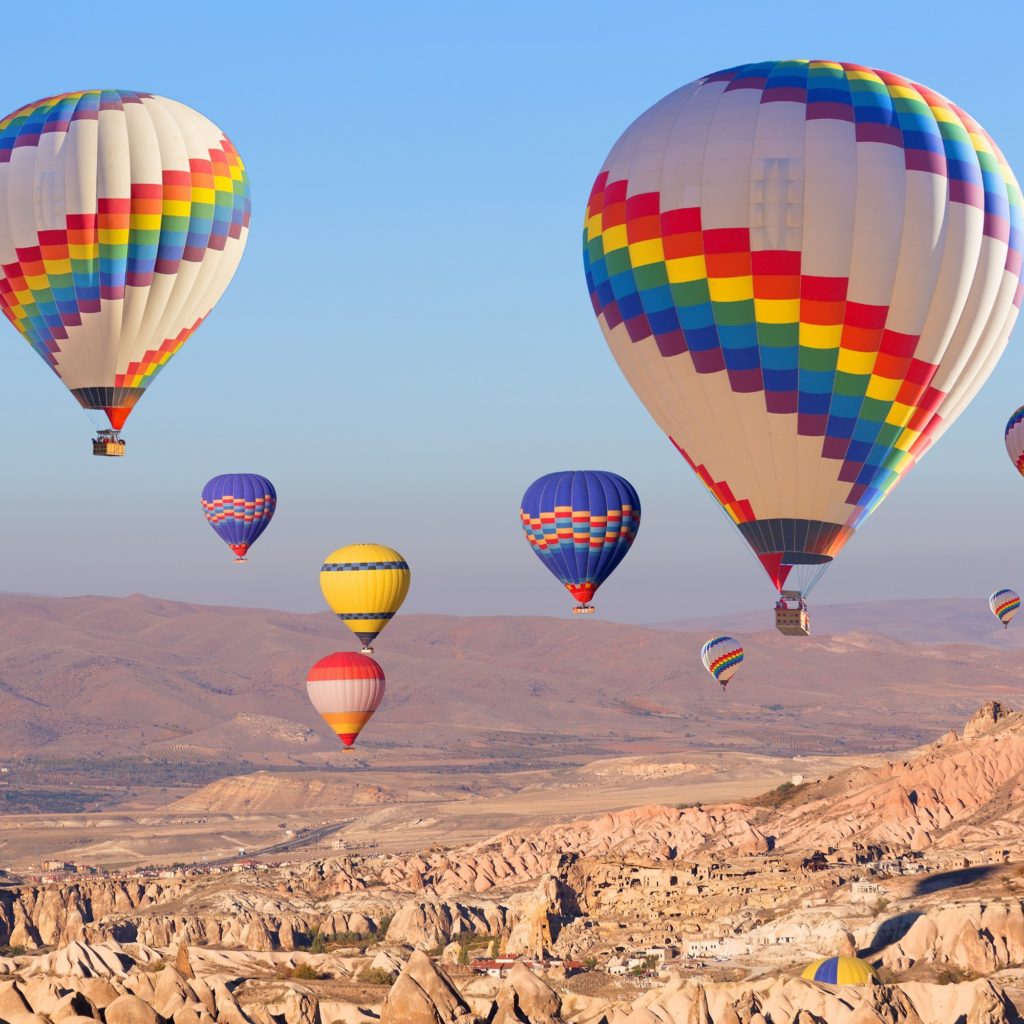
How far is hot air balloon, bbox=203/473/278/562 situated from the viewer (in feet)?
470

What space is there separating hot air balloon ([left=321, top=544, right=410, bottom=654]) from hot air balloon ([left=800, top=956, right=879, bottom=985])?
53214 millimetres

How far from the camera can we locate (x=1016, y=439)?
4449 inches

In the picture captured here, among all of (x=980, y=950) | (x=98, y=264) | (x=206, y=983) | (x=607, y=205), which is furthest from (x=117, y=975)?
(x=607, y=205)

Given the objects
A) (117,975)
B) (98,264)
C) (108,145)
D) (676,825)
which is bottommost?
(117,975)

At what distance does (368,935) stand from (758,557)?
61630 mm

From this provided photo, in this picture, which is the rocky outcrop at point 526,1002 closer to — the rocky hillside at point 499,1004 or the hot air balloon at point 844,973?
the rocky hillside at point 499,1004

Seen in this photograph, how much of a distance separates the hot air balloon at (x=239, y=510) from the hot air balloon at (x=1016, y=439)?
179 ft

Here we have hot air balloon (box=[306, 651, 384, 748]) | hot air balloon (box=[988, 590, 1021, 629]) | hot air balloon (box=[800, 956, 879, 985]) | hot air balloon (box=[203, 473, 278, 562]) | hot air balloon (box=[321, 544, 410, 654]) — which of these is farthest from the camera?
hot air balloon (box=[988, 590, 1021, 629])

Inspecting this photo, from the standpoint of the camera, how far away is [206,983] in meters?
67.5

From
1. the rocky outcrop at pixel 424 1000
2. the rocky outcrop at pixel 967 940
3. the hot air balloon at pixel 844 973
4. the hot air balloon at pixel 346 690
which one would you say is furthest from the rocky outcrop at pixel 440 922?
the rocky outcrop at pixel 424 1000

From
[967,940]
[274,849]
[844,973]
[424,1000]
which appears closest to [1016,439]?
[967,940]

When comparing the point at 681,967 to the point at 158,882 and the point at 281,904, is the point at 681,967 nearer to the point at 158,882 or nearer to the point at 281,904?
the point at 281,904

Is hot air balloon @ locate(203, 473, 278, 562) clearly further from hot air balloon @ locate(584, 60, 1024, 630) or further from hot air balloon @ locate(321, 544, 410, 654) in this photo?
hot air balloon @ locate(584, 60, 1024, 630)

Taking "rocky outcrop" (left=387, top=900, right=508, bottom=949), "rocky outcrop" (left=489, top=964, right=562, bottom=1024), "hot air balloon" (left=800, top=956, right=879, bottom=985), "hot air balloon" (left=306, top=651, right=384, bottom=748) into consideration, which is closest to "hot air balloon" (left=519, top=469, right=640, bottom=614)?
"hot air balloon" (left=306, top=651, right=384, bottom=748)
